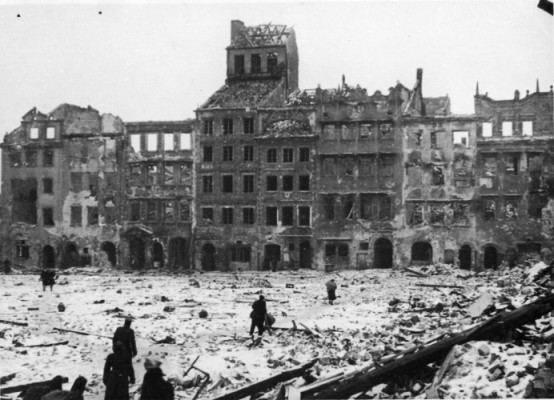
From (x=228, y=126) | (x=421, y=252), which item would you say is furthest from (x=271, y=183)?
(x=421, y=252)

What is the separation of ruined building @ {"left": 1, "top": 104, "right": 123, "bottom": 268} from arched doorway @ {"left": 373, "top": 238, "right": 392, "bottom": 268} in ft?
69.1

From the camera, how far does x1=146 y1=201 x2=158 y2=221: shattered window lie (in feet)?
165

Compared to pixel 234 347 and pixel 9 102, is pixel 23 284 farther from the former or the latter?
pixel 234 347

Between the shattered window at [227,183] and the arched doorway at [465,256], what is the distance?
1848 cm

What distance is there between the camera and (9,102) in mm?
24094

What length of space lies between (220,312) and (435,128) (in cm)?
2725

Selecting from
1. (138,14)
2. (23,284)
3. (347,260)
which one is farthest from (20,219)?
(138,14)

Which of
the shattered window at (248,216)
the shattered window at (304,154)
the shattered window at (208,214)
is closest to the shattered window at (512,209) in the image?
the shattered window at (304,154)

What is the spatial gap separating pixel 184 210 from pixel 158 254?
432 centimetres

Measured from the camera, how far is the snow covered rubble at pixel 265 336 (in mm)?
12492

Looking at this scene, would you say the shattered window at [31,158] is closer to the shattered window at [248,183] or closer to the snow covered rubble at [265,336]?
the shattered window at [248,183]

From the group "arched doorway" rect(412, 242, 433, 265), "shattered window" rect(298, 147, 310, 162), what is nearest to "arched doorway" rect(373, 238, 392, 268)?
"arched doorway" rect(412, 242, 433, 265)

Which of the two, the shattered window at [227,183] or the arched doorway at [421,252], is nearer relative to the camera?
the arched doorway at [421,252]

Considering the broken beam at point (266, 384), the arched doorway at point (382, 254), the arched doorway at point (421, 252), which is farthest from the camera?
the arched doorway at point (382, 254)
